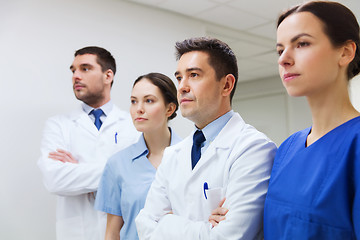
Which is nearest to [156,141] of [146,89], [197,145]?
[146,89]

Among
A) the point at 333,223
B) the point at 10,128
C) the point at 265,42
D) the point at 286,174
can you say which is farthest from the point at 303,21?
the point at 265,42

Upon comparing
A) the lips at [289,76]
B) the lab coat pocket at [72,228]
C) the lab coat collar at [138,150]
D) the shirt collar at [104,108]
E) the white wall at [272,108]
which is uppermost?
the white wall at [272,108]

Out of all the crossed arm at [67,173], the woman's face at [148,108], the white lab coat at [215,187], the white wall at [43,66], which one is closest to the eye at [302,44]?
the white lab coat at [215,187]

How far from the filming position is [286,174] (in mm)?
1043

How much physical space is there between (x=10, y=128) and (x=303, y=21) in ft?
7.82

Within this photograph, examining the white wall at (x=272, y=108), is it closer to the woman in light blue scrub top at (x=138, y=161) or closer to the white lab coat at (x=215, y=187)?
the woman in light blue scrub top at (x=138, y=161)

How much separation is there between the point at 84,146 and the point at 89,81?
0.45 meters

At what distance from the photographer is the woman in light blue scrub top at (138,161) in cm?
171

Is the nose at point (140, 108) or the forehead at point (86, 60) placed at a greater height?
the forehead at point (86, 60)

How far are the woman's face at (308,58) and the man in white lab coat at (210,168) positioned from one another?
292 mm

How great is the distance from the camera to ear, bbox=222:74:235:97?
1443mm

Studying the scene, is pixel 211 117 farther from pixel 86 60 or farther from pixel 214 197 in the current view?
pixel 86 60

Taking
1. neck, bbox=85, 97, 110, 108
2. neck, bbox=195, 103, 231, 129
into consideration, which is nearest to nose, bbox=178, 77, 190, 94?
neck, bbox=195, 103, 231, 129

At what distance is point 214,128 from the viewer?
1.42 metres
